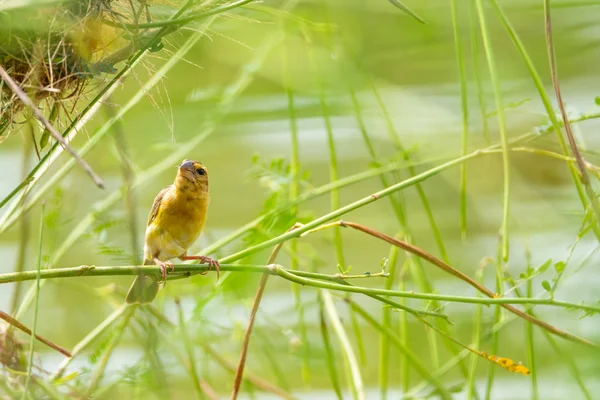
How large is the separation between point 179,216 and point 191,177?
134 millimetres

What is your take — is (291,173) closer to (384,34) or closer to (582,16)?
(384,34)

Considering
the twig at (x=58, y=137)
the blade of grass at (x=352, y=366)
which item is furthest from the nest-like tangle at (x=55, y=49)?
the blade of grass at (x=352, y=366)

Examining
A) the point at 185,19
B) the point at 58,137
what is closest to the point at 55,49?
the point at 185,19

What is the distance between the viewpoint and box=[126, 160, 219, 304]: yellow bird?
2314 millimetres

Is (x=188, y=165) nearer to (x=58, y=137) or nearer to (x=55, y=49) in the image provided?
(x=55, y=49)

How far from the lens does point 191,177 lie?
239cm

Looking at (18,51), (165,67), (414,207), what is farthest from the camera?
(414,207)

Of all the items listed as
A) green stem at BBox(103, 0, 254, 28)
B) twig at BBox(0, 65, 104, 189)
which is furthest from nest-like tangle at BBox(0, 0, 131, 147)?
twig at BBox(0, 65, 104, 189)

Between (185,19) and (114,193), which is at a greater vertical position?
(185,19)

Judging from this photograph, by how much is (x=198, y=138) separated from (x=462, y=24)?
2.23 ft

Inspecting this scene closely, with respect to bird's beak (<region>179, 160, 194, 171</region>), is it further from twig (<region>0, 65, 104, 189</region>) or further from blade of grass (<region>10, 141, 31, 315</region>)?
twig (<region>0, 65, 104, 189</region>)

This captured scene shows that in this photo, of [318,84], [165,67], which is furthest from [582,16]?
[165,67]

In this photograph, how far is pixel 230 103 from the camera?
6.28 feet

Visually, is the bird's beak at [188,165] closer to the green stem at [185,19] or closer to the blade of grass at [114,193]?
the blade of grass at [114,193]
